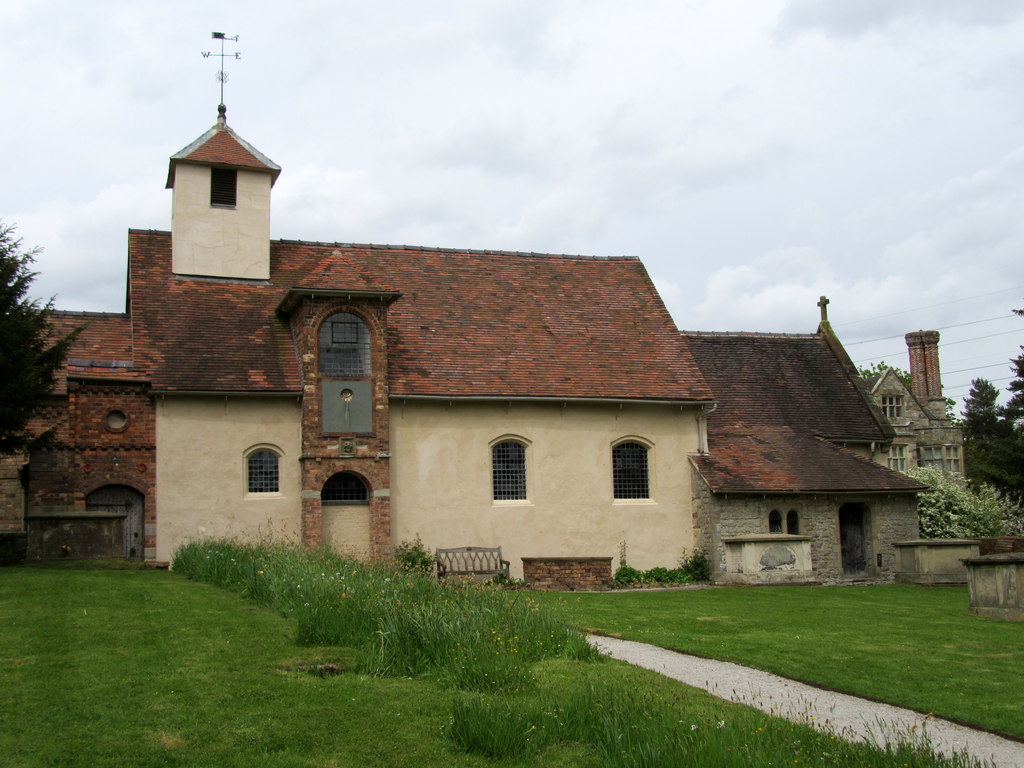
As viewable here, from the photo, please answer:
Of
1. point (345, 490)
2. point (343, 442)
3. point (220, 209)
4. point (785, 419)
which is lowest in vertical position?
point (345, 490)

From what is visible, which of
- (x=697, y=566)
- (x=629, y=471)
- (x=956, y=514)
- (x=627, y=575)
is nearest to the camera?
(x=627, y=575)

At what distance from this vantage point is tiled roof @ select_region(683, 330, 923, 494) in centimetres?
2920

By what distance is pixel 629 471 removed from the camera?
1151 inches

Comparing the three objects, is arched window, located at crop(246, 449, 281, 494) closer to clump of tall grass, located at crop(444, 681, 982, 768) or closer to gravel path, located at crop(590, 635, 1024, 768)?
gravel path, located at crop(590, 635, 1024, 768)

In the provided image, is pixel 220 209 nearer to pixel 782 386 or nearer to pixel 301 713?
pixel 782 386

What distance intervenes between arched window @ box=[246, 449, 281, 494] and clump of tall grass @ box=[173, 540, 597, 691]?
32.0 feet

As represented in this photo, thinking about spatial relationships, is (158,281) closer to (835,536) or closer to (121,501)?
(121,501)

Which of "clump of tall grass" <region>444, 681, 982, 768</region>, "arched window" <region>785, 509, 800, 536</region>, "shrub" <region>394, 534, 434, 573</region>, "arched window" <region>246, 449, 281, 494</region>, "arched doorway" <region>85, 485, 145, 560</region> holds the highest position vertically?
"arched window" <region>246, 449, 281, 494</region>

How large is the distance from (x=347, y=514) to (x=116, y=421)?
6081 millimetres

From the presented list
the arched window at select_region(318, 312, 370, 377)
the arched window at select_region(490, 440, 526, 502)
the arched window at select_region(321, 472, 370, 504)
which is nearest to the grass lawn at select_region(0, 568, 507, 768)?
the arched window at select_region(321, 472, 370, 504)

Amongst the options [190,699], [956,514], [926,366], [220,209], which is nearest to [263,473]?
[220,209]

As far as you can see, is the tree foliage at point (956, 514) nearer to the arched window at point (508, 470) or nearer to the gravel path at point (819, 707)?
the arched window at point (508, 470)

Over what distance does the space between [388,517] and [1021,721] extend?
17.9 metres

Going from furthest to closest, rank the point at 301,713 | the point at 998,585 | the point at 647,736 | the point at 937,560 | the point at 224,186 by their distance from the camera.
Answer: the point at 224,186
the point at 937,560
the point at 998,585
the point at 301,713
the point at 647,736
